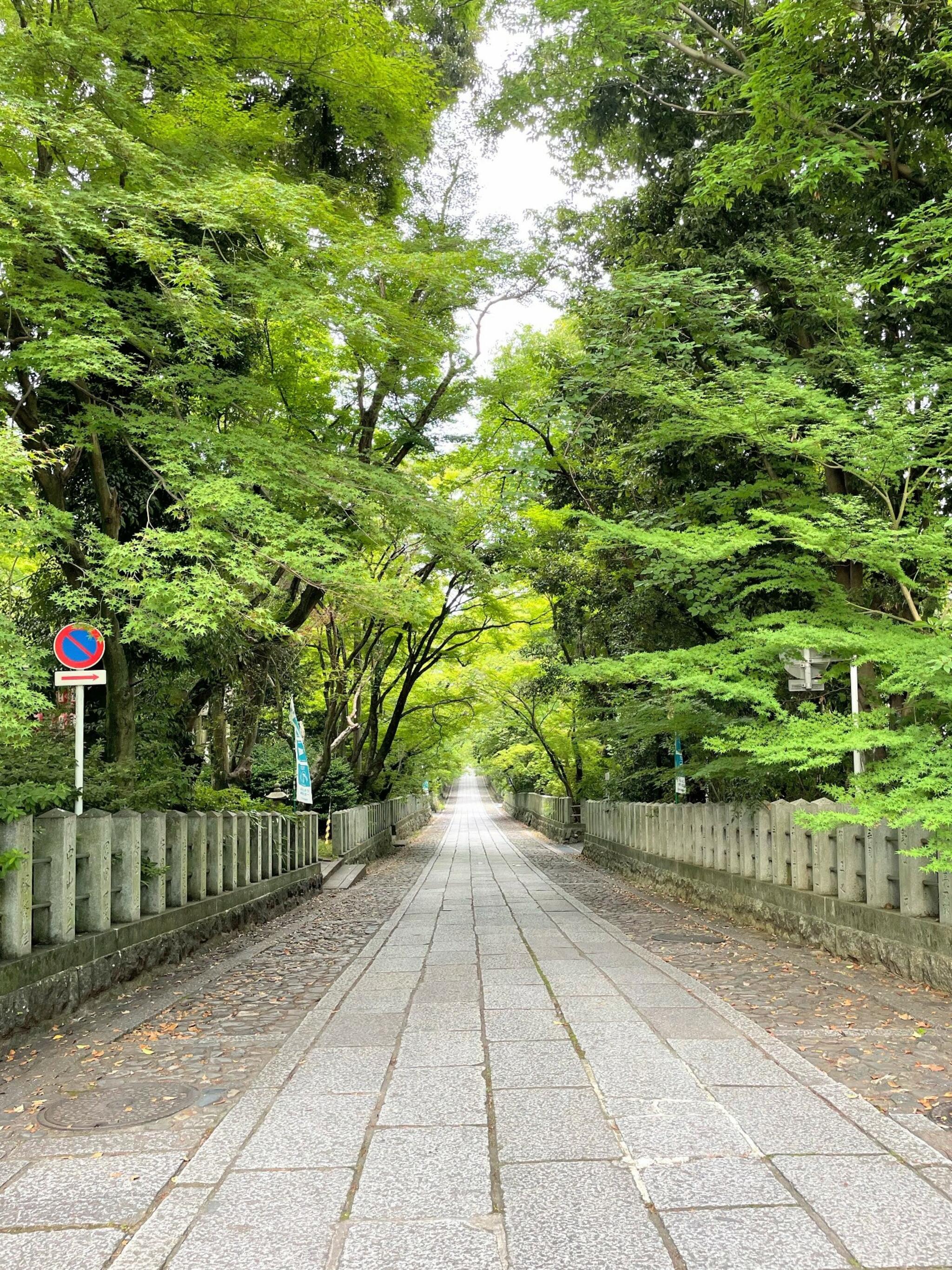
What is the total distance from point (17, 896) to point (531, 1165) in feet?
12.7

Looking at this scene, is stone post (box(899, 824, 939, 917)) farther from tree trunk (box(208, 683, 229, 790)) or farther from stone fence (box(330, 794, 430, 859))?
stone fence (box(330, 794, 430, 859))

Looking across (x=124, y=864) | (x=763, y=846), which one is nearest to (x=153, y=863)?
(x=124, y=864)

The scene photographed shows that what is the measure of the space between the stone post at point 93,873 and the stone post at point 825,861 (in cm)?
637

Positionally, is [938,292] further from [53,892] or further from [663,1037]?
[53,892]

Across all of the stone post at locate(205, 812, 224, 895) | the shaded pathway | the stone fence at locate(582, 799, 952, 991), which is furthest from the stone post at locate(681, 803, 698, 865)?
the shaded pathway

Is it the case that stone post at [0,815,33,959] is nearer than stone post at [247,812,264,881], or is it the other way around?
stone post at [0,815,33,959]

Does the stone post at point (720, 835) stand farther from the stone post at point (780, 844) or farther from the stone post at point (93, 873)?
the stone post at point (93, 873)

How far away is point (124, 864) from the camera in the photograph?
286 inches

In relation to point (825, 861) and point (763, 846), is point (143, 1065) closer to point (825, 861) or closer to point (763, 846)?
point (825, 861)

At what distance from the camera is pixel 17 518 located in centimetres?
631

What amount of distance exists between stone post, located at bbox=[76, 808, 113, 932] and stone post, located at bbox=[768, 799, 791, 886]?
6916 mm

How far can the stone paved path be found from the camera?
9.12 ft

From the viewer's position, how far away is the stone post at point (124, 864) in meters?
7.23

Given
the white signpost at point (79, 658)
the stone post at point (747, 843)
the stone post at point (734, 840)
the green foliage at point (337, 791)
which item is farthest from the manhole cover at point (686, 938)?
the green foliage at point (337, 791)
